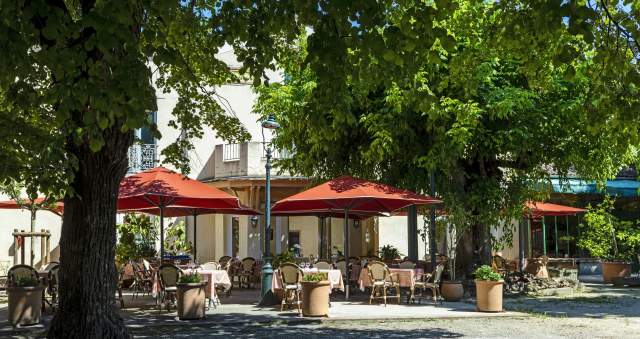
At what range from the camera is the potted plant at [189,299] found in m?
12.2

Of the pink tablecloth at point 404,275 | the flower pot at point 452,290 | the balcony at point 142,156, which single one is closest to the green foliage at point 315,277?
the pink tablecloth at point 404,275

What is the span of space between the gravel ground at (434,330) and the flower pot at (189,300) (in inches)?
26.0

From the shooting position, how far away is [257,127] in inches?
1113

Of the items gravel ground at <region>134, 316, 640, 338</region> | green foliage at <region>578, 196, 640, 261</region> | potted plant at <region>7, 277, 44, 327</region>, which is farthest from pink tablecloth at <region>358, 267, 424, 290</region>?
green foliage at <region>578, 196, 640, 261</region>

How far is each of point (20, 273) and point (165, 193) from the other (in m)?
3.02

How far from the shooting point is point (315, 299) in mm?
12719

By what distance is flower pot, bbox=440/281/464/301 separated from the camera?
53.1 ft

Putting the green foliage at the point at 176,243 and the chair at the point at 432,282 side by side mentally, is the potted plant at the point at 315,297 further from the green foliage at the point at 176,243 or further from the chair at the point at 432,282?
the green foliage at the point at 176,243

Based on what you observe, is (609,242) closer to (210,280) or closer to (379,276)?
(379,276)

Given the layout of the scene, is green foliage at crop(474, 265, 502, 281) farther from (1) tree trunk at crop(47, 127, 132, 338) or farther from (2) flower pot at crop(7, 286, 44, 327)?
(2) flower pot at crop(7, 286, 44, 327)

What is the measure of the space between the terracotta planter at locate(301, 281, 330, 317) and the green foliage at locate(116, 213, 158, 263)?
7.46 m

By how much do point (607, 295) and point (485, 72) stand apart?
7.14 metres

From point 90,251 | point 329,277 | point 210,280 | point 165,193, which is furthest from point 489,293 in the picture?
point 90,251

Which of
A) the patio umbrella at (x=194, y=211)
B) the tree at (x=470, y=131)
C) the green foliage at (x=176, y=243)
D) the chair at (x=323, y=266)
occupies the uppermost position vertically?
the tree at (x=470, y=131)
